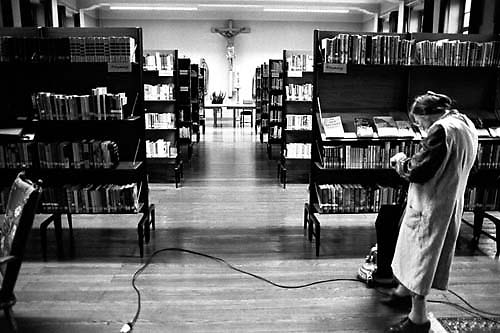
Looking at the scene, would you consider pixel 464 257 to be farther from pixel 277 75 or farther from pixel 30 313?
pixel 277 75

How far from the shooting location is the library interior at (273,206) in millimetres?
2559

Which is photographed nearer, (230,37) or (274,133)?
(274,133)

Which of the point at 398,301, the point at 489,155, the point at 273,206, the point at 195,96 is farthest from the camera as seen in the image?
the point at 195,96

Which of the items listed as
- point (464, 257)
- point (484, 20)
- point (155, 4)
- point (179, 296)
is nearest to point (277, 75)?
point (484, 20)

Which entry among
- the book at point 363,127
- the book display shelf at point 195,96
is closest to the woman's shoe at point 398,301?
the book at point 363,127

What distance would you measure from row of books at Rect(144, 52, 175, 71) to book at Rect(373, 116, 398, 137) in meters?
3.62

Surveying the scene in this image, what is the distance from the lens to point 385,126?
154 inches

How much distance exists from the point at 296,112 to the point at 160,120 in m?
2.16

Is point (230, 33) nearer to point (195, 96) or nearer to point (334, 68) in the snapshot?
point (195, 96)

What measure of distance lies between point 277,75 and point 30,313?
20.7ft

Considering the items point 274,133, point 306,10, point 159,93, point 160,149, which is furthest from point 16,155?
point 306,10

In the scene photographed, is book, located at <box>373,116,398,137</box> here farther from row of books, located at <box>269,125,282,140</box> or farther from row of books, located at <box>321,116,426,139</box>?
row of books, located at <box>269,125,282,140</box>

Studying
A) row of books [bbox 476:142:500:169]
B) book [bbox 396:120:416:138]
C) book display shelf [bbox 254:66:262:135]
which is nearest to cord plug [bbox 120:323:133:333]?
book [bbox 396:120:416:138]

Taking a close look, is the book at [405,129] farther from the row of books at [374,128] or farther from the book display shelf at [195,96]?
the book display shelf at [195,96]
